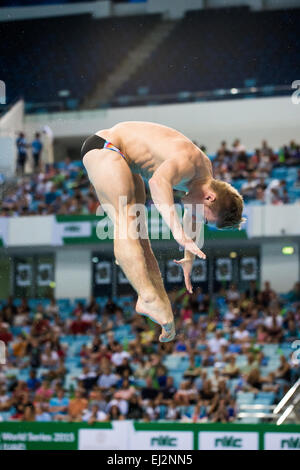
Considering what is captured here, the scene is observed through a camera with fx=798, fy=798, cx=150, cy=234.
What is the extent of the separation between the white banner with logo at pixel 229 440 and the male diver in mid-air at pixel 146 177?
16.9 feet

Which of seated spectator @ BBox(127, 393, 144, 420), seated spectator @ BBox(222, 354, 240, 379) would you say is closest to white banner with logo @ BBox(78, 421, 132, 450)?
seated spectator @ BBox(127, 393, 144, 420)

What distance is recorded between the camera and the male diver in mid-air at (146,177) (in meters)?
4.89

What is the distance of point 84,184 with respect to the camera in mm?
8922

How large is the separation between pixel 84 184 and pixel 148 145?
3934 millimetres

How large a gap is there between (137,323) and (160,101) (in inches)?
115

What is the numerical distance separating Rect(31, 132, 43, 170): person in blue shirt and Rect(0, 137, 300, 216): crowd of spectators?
46 millimetres

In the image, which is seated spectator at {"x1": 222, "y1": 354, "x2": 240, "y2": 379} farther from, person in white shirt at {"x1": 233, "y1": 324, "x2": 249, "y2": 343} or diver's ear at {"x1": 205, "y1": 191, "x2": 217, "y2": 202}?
diver's ear at {"x1": 205, "y1": 191, "x2": 217, "y2": 202}

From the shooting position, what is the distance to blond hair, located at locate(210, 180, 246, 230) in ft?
16.6

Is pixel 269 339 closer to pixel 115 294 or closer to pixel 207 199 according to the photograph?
pixel 115 294

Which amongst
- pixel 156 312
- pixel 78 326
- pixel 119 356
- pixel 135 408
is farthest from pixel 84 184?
pixel 156 312

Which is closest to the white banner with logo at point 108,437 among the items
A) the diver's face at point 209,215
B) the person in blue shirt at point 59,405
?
the person in blue shirt at point 59,405

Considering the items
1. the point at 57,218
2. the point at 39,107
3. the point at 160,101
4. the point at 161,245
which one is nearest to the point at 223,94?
the point at 160,101

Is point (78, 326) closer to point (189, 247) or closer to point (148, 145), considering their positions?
point (148, 145)

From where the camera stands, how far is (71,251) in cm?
927
